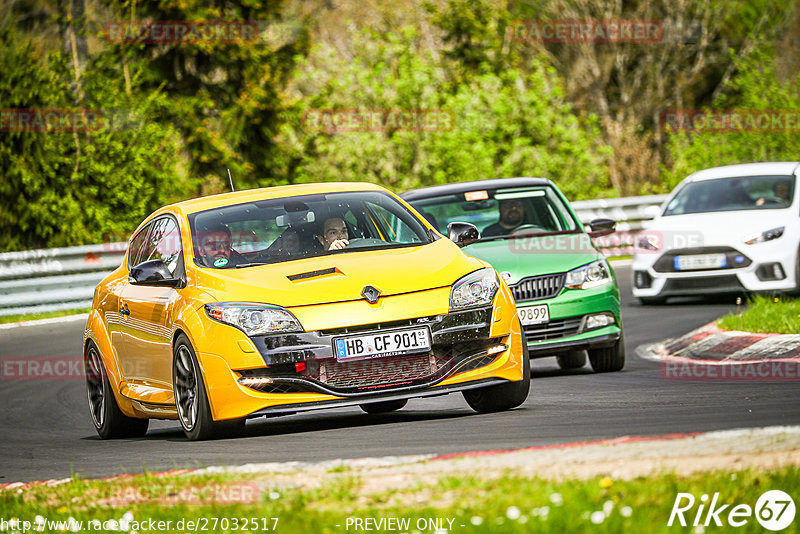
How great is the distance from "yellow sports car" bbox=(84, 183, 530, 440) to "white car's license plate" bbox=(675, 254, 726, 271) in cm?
783

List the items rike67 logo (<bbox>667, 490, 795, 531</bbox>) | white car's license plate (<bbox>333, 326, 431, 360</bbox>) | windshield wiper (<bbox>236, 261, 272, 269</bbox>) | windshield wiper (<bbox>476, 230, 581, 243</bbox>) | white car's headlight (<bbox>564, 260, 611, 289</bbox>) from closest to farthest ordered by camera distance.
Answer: rike67 logo (<bbox>667, 490, 795, 531</bbox>) → white car's license plate (<bbox>333, 326, 431, 360</bbox>) → windshield wiper (<bbox>236, 261, 272, 269</bbox>) → white car's headlight (<bbox>564, 260, 611, 289</bbox>) → windshield wiper (<bbox>476, 230, 581, 243</bbox>)

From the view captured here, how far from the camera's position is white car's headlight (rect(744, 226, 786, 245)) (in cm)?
1702

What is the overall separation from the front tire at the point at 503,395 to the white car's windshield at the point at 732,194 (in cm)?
936

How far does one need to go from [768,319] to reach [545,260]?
2276 millimetres

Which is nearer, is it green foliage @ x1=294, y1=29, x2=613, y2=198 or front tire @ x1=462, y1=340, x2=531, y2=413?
front tire @ x1=462, y1=340, x2=531, y2=413

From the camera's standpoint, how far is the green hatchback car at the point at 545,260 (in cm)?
1202

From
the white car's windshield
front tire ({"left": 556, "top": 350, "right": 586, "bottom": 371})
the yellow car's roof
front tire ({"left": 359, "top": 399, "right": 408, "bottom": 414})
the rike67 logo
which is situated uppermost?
the yellow car's roof

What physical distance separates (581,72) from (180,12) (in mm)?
14601

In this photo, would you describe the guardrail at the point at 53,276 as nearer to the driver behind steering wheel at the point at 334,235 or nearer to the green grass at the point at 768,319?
the green grass at the point at 768,319

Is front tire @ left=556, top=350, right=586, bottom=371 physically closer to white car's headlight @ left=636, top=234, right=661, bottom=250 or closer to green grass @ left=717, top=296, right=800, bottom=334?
green grass @ left=717, top=296, right=800, bottom=334

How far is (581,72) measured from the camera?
A: 42750mm

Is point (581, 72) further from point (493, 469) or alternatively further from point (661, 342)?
point (493, 469)

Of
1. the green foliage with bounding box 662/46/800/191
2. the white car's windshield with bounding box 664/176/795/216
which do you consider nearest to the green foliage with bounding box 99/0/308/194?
the green foliage with bounding box 662/46/800/191

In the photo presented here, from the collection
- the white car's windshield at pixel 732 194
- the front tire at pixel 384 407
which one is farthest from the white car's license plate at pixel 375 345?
the white car's windshield at pixel 732 194
